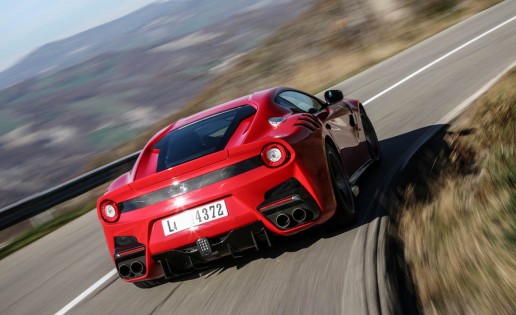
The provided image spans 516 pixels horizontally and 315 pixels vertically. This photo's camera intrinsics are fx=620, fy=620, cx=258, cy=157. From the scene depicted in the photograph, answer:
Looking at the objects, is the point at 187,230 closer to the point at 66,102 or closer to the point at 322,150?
the point at 322,150

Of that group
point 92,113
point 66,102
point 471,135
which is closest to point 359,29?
point 471,135

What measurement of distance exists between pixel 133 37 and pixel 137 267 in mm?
Answer: 137742

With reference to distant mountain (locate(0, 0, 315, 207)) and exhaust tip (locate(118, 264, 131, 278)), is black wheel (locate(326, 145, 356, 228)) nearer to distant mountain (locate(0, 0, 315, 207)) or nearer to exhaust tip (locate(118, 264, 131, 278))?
exhaust tip (locate(118, 264, 131, 278))

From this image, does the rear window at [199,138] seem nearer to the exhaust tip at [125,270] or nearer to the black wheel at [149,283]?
the exhaust tip at [125,270]

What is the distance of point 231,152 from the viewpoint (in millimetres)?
4367

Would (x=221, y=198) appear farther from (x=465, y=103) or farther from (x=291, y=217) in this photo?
(x=465, y=103)

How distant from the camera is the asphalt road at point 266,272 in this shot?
393 cm

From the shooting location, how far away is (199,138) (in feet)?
16.2

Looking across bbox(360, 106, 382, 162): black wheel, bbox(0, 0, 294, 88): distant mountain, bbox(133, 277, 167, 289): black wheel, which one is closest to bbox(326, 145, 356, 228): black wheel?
bbox(133, 277, 167, 289): black wheel

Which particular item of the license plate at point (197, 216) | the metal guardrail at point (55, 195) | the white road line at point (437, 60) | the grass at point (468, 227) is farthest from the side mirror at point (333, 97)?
the white road line at point (437, 60)

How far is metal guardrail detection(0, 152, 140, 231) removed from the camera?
916 cm

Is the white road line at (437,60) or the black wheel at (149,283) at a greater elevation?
the black wheel at (149,283)

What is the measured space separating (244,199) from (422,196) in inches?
68.1

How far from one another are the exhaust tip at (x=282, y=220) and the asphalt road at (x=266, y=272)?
0.35m
